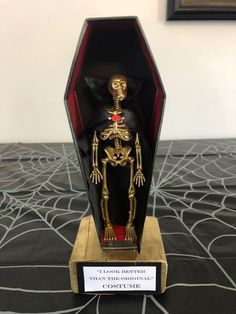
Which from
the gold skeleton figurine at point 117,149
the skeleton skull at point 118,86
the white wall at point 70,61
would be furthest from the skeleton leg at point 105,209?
the white wall at point 70,61

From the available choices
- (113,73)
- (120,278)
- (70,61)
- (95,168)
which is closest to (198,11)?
(70,61)

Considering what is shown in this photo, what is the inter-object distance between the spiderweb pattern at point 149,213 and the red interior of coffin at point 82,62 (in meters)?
0.23

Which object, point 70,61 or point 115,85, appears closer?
point 115,85

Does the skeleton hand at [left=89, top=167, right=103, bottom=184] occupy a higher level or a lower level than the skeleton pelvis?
lower

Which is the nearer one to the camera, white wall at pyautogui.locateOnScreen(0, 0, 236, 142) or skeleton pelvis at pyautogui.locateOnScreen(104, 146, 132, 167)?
skeleton pelvis at pyautogui.locateOnScreen(104, 146, 132, 167)

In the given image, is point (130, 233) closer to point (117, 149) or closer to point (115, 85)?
point (117, 149)

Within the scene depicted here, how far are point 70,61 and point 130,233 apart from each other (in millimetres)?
799

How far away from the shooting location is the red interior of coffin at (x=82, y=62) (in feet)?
1.46

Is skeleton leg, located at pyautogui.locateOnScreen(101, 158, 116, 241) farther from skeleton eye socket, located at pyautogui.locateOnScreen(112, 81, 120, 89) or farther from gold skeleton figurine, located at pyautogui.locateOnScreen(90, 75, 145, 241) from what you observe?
skeleton eye socket, located at pyautogui.locateOnScreen(112, 81, 120, 89)

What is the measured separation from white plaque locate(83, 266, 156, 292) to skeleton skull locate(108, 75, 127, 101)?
27 centimetres

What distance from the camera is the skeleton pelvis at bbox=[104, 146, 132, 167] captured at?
1.60 ft

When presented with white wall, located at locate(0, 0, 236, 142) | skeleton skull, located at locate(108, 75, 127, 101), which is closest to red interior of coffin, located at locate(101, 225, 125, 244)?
skeleton skull, located at locate(108, 75, 127, 101)

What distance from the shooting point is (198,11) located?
3.43ft

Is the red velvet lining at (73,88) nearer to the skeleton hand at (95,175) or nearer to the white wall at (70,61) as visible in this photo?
the skeleton hand at (95,175)
